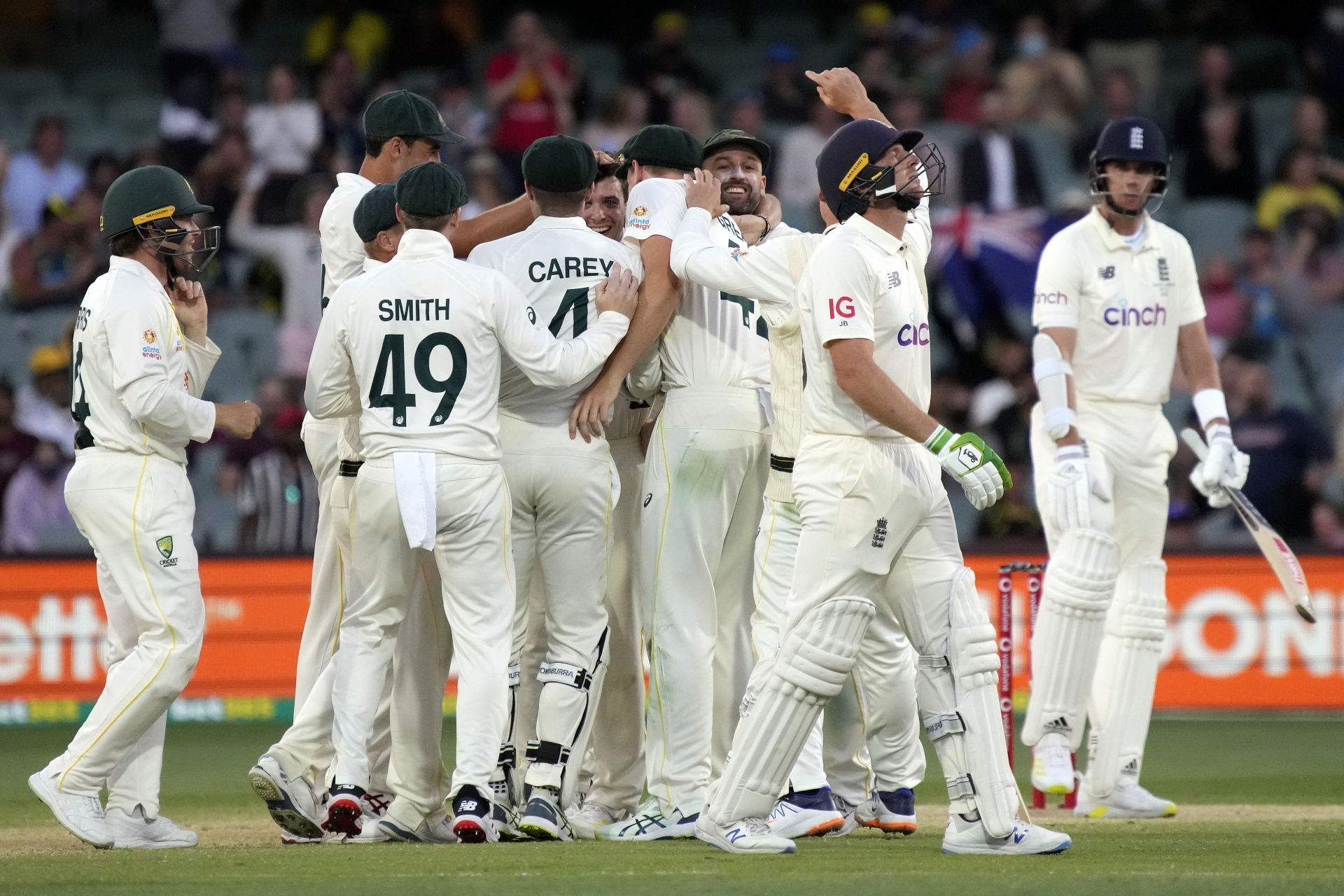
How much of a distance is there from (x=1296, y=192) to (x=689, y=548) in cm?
953

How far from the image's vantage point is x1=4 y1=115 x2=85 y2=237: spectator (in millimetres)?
14289

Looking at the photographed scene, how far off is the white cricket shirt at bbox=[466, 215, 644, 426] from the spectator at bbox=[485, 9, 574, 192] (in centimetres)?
801

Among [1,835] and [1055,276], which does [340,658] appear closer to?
[1,835]

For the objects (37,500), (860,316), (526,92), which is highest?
(526,92)

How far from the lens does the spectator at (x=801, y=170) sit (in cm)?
1435

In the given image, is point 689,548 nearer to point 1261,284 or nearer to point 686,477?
point 686,477

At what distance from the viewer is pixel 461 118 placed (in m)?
14.8

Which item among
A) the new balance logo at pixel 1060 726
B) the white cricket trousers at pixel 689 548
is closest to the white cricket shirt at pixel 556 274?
the white cricket trousers at pixel 689 548

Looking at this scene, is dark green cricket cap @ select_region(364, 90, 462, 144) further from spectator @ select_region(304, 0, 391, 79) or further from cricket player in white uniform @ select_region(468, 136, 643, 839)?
spectator @ select_region(304, 0, 391, 79)

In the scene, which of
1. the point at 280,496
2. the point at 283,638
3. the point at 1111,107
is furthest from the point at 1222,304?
the point at 283,638

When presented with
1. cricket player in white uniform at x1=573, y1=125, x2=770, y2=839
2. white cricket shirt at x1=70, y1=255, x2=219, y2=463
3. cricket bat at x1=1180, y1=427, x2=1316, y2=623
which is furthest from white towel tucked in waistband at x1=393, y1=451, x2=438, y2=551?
cricket bat at x1=1180, y1=427, x2=1316, y2=623

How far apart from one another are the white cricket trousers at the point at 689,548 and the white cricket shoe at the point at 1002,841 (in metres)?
1.05

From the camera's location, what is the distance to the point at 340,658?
247 inches

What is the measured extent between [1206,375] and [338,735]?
3.95 metres
